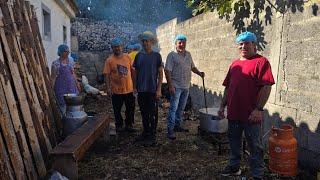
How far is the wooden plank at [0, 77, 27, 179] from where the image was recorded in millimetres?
3441

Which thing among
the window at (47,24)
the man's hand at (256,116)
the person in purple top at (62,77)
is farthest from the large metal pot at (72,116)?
the window at (47,24)

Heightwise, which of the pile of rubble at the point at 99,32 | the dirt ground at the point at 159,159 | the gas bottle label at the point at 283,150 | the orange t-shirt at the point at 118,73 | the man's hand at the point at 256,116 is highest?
the pile of rubble at the point at 99,32

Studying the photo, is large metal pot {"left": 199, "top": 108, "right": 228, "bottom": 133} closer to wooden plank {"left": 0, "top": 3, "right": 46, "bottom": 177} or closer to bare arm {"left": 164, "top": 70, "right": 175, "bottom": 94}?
bare arm {"left": 164, "top": 70, "right": 175, "bottom": 94}

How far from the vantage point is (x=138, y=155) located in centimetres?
545

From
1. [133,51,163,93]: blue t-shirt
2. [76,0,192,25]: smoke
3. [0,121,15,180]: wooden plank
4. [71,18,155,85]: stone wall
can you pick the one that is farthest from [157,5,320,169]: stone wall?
[76,0,192,25]: smoke

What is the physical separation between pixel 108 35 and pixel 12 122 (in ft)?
53.7

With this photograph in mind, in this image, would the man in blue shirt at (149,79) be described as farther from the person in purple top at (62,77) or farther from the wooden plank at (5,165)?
the wooden plank at (5,165)

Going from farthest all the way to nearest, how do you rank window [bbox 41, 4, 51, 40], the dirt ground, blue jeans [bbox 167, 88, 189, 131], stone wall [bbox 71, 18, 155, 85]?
1. stone wall [bbox 71, 18, 155, 85]
2. window [bbox 41, 4, 51, 40]
3. blue jeans [bbox 167, 88, 189, 131]
4. the dirt ground

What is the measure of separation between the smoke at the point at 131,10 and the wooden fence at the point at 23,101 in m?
19.5

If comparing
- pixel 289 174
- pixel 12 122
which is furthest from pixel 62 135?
pixel 289 174

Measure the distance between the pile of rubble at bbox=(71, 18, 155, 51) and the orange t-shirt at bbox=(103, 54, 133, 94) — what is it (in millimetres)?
12789

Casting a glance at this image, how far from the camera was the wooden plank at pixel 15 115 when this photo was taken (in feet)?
12.2

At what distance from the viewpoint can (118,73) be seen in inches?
255

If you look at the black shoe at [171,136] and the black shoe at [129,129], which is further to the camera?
the black shoe at [129,129]
